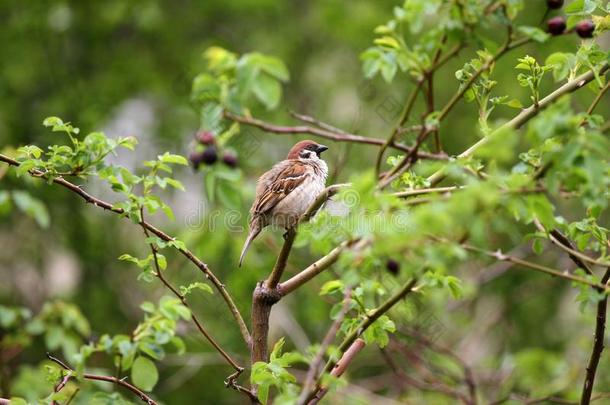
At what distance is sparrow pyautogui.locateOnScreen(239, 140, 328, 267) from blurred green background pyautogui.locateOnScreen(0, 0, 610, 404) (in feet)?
10.6

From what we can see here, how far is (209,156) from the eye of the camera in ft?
9.03

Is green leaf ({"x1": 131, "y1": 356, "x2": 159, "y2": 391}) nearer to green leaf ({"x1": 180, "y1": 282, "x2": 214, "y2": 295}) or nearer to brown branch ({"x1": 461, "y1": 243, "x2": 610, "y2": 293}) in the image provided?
green leaf ({"x1": 180, "y1": 282, "x2": 214, "y2": 295})

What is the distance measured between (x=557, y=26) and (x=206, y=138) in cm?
135

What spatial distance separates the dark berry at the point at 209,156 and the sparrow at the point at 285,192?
2.98 meters

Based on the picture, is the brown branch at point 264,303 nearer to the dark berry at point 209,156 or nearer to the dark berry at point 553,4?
the dark berry at point 209,156

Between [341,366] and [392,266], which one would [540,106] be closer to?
[392,266]

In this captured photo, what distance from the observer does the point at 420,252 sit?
2.62 metres

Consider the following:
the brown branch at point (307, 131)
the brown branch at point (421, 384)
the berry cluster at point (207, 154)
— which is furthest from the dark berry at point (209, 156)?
the brown branch at point (421, 384)

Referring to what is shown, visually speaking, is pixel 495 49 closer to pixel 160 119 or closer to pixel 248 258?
pixel 248 258

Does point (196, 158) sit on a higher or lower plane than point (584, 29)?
lower

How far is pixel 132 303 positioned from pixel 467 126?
4865mm

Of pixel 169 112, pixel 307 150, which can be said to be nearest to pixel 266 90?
pixel 307 150

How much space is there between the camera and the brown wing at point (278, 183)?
5941 mm

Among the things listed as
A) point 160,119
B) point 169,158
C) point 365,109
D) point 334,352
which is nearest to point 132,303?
point 160,119
